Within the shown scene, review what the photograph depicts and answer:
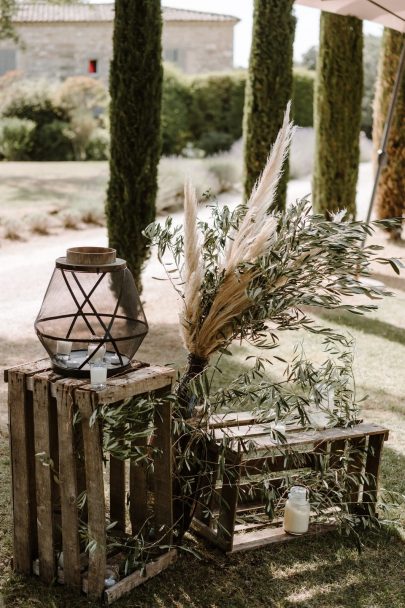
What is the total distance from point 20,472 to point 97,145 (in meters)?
16.7

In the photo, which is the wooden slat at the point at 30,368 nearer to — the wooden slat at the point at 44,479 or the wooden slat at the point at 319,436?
the wooden slat at the point at 44,479

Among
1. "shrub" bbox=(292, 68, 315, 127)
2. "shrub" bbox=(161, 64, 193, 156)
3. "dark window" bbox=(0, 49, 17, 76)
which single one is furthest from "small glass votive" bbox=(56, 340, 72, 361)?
"dark window" bbox=(0, 49, 17, 76)

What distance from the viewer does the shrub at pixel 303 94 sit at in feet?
68.7

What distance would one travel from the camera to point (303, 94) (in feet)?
69.5

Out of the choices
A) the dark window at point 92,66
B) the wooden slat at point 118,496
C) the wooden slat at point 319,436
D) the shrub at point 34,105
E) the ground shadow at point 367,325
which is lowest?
the ground shadow at point 367,325

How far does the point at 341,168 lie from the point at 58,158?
35.9 feet

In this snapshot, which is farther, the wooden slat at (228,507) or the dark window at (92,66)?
the dark window at (92,66)

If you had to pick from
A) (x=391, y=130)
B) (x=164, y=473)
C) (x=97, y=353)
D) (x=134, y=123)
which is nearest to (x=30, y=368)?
(x=97, y=353)

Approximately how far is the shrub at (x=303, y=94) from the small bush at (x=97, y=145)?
18.5ft

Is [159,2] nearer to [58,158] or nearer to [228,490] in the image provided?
[228,490]

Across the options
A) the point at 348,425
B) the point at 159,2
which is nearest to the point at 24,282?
the point at 159,2

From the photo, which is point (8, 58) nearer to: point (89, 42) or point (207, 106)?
point (89, 42)

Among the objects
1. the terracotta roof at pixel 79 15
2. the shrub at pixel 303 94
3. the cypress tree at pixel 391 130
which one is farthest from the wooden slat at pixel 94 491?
the terracotta roof at pixel 79 15

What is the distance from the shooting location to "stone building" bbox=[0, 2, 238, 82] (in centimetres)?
2469
